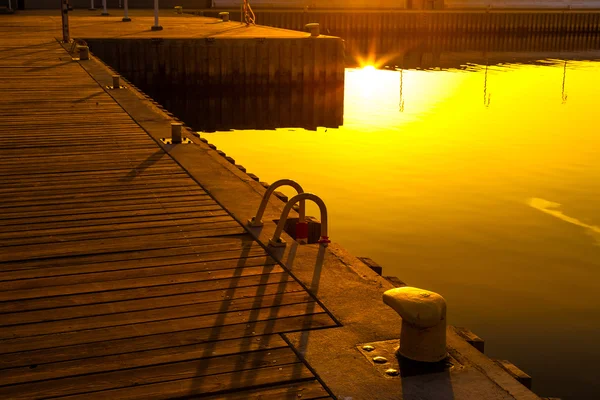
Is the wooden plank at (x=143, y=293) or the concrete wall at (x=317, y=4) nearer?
the wooden plank at (x=143, y=293)

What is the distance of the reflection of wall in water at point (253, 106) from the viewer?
25094mm

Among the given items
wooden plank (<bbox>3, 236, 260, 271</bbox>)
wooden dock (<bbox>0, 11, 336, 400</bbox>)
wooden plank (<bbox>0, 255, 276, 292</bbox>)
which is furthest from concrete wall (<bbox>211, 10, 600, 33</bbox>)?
wooden plank (<bbox>0, 255, 276, 292</bbox>)

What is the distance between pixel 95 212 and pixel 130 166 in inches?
75.0

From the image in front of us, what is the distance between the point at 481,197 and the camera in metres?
16.4

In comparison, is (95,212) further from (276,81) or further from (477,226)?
(276,81)

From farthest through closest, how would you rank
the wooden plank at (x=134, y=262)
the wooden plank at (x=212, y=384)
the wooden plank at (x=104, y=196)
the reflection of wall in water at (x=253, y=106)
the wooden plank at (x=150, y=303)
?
the reflection of wall in water at (x=253, y=106) → the wooden plank at (x=104, y=196) → the wooden plank at (x=134, y=262) → the wooden plank at (x=150, y=303) → the wooden plank at (x=212, y=384)

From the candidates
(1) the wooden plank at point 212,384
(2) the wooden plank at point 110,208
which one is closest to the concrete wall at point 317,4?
(2) the wooden plank at point 110,208

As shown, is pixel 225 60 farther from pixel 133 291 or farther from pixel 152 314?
pixel 152 314

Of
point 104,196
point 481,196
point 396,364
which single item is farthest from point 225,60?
point 396,364

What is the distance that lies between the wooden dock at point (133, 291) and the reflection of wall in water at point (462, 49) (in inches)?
1238

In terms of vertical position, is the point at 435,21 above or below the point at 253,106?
above

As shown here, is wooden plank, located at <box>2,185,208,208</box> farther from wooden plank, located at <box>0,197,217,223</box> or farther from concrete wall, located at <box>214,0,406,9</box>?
concrete wall, located at <box>214,0,406,9</box>

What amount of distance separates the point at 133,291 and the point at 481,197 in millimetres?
11553

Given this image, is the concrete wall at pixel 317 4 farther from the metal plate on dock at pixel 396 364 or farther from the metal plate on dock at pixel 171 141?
the metal plate on dock at pixel 396 364
